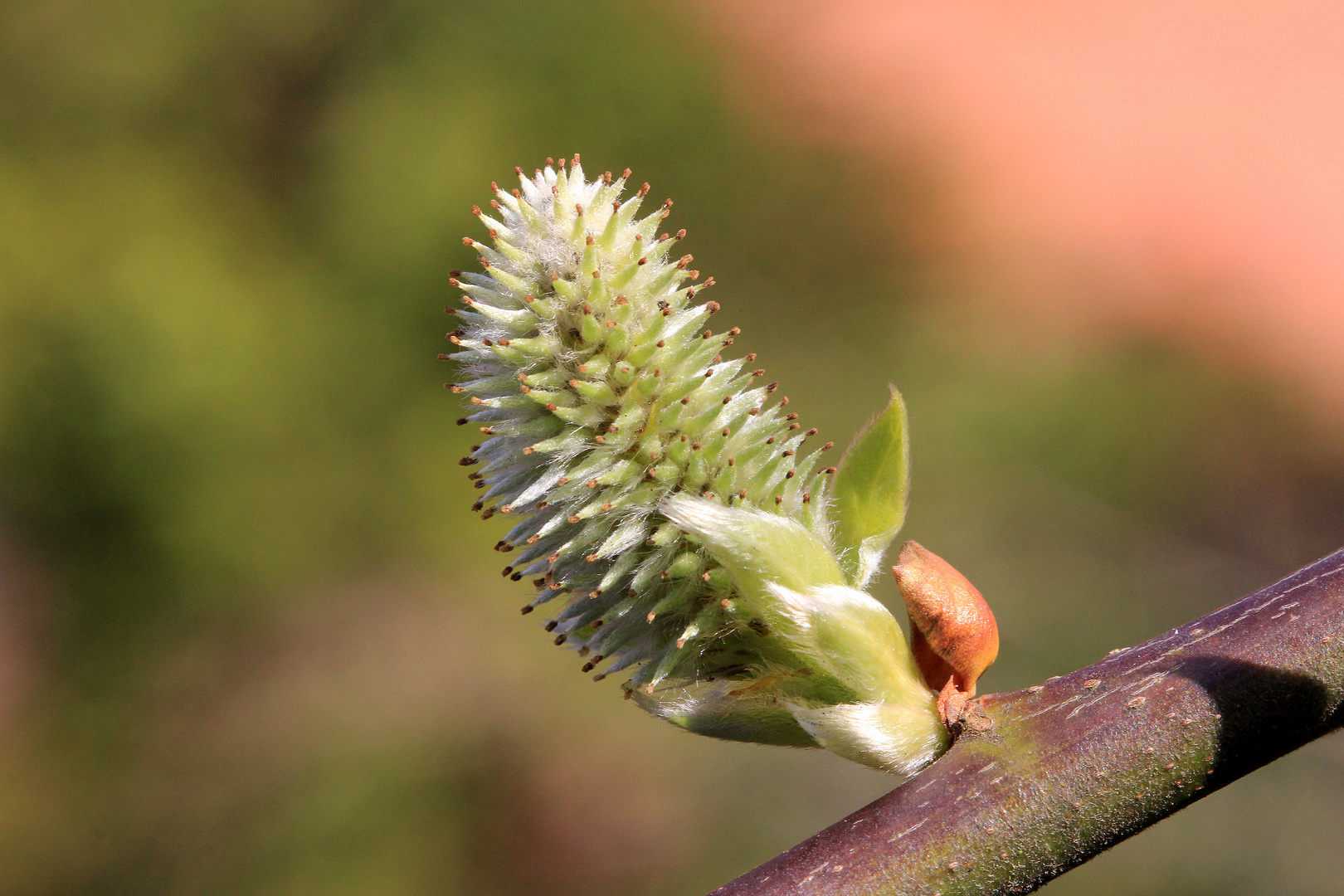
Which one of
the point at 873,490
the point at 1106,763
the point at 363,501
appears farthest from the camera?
the point at 363,501

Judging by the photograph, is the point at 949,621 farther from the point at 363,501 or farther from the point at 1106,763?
the point at 363,501

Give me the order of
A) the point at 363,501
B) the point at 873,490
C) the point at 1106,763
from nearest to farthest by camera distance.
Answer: the point at 1106,763 < the point at 873,490 < the point at 363,501

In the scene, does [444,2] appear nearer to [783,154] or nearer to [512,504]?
[783,154]

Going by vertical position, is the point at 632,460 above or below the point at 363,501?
below

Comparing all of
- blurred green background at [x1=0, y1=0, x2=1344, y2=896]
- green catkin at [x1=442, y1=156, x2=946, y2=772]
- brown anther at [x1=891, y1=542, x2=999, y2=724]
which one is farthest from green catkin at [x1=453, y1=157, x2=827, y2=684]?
blurred green background at [x1=0, y1=0, x2=1344, y2=896]

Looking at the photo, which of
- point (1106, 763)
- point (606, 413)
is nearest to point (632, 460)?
point (606, 413)

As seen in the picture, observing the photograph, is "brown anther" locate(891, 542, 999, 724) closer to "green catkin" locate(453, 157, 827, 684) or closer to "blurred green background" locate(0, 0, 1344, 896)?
"green catkin" locate(453, 157, 827, 684)
